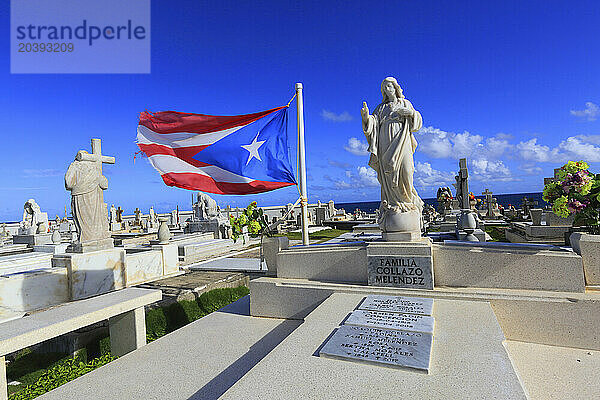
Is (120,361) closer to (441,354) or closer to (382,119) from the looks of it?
(441,354)

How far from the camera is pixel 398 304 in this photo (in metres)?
4.28

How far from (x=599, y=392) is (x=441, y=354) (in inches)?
58.9

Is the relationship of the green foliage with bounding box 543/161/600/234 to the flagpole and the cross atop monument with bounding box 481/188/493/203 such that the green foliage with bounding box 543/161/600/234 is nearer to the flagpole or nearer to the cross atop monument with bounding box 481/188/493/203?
the flagpole

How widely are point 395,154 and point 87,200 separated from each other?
858 centimetres

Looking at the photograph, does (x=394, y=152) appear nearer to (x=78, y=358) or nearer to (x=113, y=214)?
(x=78, y=358)

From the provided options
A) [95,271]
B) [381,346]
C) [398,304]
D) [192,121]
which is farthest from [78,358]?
[192,121]

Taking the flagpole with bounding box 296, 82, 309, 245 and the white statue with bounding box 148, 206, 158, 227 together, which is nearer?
the flagpole with bounding box 296, 82, 309, 245

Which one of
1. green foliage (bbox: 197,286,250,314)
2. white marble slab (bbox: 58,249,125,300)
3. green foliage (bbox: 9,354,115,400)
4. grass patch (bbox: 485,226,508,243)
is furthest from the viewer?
grass patch (bbox: 485,226,508,243)

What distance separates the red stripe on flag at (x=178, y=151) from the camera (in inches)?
344

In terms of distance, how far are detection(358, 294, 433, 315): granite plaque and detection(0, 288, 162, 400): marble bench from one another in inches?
133

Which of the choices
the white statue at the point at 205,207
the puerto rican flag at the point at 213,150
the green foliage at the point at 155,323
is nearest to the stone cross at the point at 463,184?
the white statue at the point at 205,207

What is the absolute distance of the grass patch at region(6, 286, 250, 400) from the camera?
13.8 ft

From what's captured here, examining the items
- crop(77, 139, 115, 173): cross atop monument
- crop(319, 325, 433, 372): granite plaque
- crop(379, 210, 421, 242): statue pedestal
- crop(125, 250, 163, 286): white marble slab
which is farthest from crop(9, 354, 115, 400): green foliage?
crop(77, 139, 115, 173): cross atop monument

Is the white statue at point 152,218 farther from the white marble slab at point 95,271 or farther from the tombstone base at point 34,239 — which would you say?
the white marble slab at point 95,271
